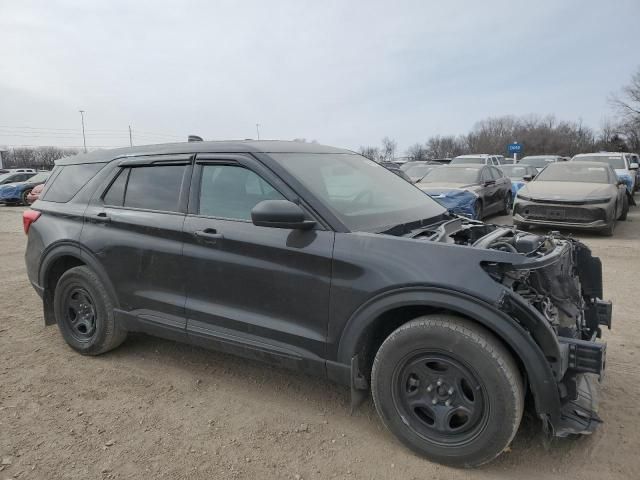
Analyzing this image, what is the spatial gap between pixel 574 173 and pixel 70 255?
10.5m

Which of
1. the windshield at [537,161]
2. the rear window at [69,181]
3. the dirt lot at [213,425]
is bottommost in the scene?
the dirt lot at [213,425]

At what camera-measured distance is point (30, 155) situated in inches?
3004

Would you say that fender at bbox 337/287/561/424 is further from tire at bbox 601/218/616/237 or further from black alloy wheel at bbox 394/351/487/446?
tire at bbox 601/218/616/237

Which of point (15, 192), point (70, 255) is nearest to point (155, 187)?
point (70, 255)

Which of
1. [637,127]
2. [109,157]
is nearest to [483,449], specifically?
[109,157]

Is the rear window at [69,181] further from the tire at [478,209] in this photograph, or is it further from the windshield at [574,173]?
the windshield at [574,173]

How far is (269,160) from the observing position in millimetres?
3178

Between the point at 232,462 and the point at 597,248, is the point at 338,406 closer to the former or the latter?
the point at 232,462

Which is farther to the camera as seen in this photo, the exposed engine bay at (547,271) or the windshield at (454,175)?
the windshield at (454,175)

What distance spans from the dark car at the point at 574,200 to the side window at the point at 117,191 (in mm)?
8389

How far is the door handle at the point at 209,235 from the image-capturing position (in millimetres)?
3199

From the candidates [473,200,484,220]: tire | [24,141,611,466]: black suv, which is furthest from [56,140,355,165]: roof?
[473,200,484,220]: tire

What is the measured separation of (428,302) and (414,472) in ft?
3.05

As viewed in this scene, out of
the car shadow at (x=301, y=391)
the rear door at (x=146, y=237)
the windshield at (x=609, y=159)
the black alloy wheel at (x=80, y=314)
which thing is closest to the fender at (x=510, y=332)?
the car shadow at (x=301, y=391)
